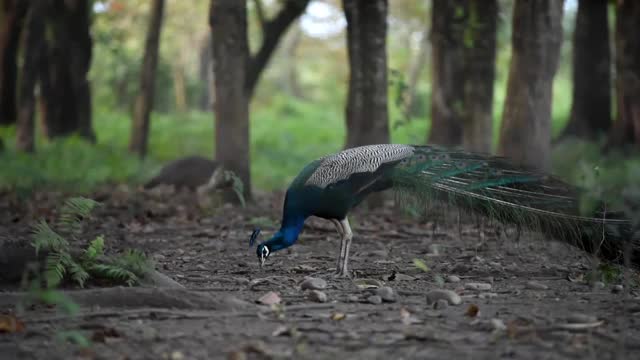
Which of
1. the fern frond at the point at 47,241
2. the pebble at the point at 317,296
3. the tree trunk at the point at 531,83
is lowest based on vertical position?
the pebble at the point at 317,296

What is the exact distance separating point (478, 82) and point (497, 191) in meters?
6.50

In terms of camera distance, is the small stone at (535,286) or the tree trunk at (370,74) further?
the tree trunk at (370,74)

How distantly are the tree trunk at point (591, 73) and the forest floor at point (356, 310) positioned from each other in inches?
419

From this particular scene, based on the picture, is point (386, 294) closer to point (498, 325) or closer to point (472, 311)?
point (472, 311)

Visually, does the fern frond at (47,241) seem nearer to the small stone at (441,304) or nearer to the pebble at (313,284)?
the pebble at (313,284)

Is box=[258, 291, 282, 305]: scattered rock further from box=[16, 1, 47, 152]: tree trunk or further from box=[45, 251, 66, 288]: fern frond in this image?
box=[16, 1, 47, 152]: tree trunk

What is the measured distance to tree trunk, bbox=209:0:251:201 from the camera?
12125 mm

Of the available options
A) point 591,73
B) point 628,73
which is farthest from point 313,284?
point 591,73

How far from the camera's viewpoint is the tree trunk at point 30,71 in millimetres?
18516

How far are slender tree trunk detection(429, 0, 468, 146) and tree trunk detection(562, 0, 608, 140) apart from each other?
Result: 4220 mm

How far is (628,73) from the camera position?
16.6 meters

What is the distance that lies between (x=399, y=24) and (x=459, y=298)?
37566mm

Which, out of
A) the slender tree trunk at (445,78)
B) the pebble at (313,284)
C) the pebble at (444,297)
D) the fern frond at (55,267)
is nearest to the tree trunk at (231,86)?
the slender tree trunk at (445,78)

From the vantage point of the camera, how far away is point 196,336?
520 centimetres
